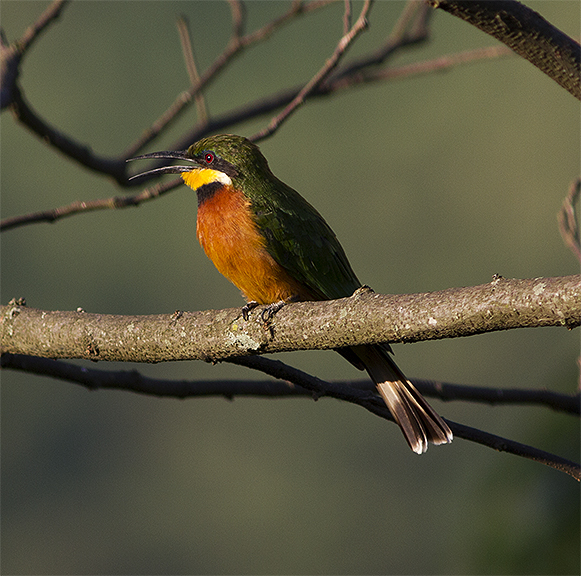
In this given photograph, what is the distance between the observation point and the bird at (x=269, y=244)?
9.22 feet

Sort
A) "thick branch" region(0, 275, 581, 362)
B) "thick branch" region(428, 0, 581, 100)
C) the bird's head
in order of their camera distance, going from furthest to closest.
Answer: the bird's head, "thick branch" region(428, 0, 581, 100), "thick branch" region(0, 275, 581, 362)

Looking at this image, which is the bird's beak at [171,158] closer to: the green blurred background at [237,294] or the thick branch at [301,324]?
the thick branch at [301,324]

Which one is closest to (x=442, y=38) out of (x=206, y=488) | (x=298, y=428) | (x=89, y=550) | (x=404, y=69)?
(x=298, y=428)

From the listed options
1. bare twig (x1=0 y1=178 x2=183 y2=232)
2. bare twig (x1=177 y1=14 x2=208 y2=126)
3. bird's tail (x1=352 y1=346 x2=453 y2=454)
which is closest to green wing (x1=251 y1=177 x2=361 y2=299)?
bird's tail (x1=352 y1=346 x2=453 y2=454)

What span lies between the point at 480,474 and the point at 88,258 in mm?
11890

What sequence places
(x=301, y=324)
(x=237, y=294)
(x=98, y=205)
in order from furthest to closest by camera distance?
(x=237, y=294) → (x=98, y=205) → (x=301, y=324)

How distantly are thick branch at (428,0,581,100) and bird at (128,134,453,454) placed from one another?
3.43ft

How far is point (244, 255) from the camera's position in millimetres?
2998

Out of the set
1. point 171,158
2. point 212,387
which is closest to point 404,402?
point 212,387

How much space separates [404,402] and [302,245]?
0.75 metres

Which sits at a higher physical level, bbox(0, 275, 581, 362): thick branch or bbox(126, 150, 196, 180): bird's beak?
bbox(126, 150, 196, 180): bird's beak

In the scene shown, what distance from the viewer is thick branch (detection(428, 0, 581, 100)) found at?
1928 mm

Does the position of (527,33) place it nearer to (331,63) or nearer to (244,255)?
(331,63)

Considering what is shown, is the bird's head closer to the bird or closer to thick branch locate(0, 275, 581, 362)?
the bird
